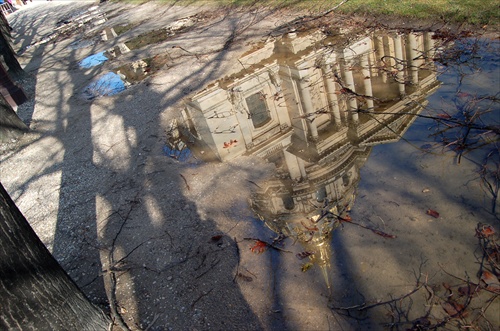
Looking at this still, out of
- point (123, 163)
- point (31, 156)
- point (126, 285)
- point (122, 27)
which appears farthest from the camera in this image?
point (122, 27)

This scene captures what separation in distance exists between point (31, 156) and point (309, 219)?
5.75 meters

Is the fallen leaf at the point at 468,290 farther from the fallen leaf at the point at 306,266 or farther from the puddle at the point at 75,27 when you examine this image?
the puddle at the point at 75,27

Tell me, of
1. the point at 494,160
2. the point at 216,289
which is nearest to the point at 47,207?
the point at 216,289

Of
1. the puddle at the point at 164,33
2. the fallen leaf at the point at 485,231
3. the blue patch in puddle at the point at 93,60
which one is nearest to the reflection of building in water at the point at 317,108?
the fallen leaf at the point at 485,231

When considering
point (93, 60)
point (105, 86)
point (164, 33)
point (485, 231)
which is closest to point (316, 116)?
point (485, 231)

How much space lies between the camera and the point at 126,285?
3541 mm

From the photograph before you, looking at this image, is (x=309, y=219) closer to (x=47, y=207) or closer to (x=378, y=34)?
(x=47, y=207)

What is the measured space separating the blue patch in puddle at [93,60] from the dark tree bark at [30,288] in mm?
10634

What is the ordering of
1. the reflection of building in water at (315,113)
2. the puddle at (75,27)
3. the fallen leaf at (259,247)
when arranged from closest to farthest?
1. the fallen leaf at (259,247)
2. the reflection of building in water at (315,113)
3. the puddle at (75,27)

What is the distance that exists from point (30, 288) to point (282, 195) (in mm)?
2554

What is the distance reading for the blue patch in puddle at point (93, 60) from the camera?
12.1 m

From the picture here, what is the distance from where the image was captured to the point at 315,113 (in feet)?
17.7

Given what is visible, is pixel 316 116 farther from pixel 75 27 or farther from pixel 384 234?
pixel 75 27

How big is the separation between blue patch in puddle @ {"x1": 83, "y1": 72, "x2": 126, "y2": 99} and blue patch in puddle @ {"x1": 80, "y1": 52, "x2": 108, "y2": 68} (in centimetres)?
211
